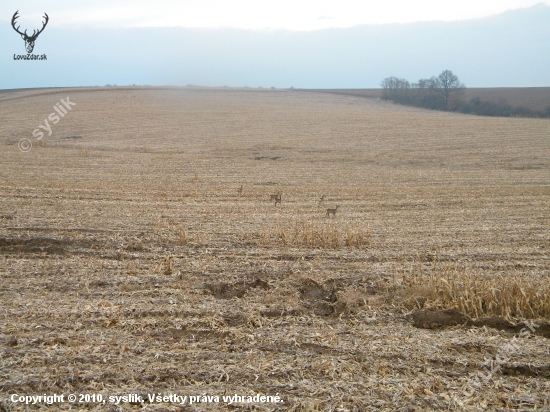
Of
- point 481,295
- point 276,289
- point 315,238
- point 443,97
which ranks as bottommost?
point 276,289

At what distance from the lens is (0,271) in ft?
22.1

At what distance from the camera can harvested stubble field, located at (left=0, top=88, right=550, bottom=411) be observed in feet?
13.9

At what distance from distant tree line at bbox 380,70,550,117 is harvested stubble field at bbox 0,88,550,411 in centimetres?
4291

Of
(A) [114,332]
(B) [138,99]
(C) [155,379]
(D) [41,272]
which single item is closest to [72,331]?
(A) [114,332]

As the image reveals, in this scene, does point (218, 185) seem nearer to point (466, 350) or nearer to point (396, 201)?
point (396, 201)

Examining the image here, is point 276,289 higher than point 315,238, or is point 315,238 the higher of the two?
point 315,238

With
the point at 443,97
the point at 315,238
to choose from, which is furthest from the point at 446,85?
the point at 315,238

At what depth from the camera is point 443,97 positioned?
64.6 metres

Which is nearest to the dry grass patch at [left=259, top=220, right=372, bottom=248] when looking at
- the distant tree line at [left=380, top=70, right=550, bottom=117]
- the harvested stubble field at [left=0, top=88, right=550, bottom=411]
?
the harvested stubble field at [left=0, top=88, right=550, bottom=411]

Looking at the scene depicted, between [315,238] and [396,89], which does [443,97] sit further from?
[315,238]

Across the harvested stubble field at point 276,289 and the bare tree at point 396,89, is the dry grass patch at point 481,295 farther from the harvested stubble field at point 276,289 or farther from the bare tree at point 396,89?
the bare tree at point 396,89

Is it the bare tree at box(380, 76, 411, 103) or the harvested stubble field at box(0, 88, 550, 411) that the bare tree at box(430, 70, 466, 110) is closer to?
the bare tree at box(380, 76, 411, 103)

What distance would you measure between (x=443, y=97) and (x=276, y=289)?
212 ft

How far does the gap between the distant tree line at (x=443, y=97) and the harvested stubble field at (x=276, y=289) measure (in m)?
42.9
